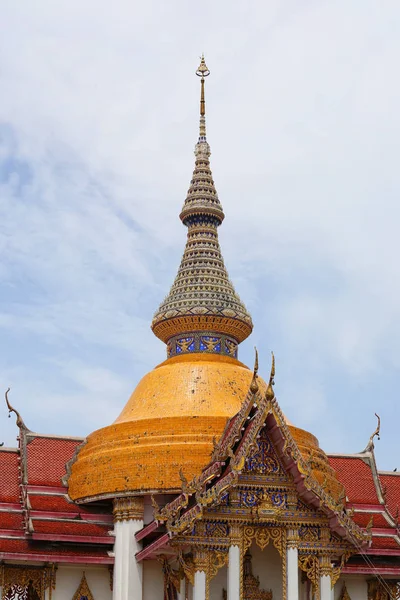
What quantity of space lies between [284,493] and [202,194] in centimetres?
819

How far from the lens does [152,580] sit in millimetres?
20266

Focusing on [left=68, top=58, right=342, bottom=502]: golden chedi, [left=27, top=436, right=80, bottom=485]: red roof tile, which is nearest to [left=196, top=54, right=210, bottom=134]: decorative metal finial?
[left=68, top=58, right=342, bottom=502]: golden chedi

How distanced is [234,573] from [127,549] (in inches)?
98.2

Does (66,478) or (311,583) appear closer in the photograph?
(311,583)

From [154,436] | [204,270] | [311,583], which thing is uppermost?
[204,270]

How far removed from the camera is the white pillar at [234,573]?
18.3 m

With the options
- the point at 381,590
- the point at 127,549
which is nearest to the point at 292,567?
the point at 127,549

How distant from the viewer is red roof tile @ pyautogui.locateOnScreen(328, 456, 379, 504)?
963 inches

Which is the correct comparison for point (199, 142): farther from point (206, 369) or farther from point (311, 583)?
point (311, 583)

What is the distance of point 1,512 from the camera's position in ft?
68.7

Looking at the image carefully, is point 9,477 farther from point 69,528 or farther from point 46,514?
point 69,528

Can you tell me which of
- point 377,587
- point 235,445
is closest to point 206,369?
point 235,445

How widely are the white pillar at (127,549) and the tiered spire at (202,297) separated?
4098 millimetres

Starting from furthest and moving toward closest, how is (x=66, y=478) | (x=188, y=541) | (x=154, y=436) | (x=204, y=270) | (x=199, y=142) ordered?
(x=199, y=142) → (x=204, y=270) → (x=66, y=478) → (x=154, y=436) → (x=188, y=541)
